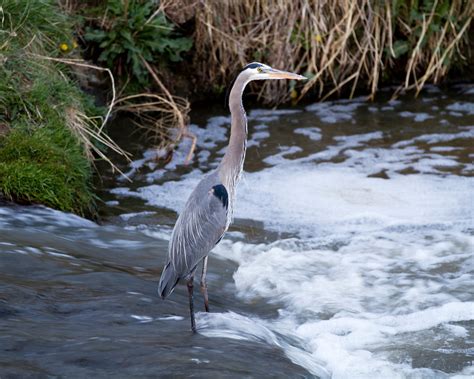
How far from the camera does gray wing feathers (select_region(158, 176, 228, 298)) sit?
4.25m

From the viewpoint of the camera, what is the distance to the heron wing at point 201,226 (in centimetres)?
427

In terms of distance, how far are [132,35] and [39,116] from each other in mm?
1837

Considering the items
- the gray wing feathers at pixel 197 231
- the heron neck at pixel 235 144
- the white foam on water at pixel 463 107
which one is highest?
the heron neck at pixel 235 144

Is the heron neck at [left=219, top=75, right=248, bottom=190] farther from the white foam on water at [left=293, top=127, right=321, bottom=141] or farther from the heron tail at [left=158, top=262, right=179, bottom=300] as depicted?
the white foam on water at [left=293, top=127, right=321, bottom=141]

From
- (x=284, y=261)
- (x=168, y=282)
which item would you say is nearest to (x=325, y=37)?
(x=284, y=261)

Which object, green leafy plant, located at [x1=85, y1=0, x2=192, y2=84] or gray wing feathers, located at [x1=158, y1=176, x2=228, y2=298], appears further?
green leafy plant, located at [x1=85, y1=0, x2=192, y2=84]

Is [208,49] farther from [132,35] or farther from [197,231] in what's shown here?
[197,231]

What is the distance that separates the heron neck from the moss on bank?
1.69 m

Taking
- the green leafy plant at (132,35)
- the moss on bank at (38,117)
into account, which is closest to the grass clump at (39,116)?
the moss on bank at (38,117)

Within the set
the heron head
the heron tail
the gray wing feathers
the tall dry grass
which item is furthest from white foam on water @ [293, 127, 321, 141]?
the heron tail

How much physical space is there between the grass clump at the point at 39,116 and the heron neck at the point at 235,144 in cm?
170

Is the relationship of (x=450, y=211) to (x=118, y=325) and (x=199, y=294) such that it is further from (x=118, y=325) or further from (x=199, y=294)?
(x=118, y=325)

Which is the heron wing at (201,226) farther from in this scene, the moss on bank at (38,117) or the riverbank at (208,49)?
the riverbank at (208,49)

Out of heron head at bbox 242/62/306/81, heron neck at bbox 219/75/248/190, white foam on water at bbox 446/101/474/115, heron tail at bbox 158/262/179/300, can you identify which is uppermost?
heron head at bbox 242/62/306/81
